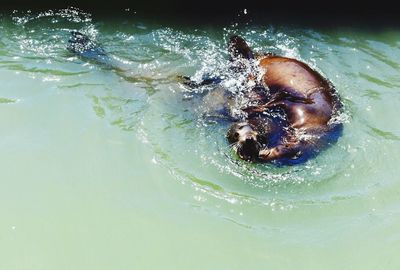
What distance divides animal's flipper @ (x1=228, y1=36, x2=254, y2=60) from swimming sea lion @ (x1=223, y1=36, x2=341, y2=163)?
6.6 inches

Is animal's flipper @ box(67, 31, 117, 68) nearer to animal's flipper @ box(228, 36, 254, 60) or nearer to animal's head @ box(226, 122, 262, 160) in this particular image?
animal's flipper @ box(228, 36, 254, 60)

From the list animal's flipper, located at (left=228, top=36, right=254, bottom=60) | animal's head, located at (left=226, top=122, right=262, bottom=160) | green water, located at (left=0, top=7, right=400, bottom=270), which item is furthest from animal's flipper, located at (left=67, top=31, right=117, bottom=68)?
animal's head, located at (left=226, top=122, right=262, bottom=160)

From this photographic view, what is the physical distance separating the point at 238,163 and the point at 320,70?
1848mm

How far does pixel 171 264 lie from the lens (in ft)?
9.58

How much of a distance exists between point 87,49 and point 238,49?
5.02 ft

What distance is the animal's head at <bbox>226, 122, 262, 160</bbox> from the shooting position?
11.8ft

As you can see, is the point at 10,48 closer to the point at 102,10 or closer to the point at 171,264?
the point at 102,10

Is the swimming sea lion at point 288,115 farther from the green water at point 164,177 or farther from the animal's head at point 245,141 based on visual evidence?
the green water at point 164,177

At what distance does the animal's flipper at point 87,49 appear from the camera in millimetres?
4879

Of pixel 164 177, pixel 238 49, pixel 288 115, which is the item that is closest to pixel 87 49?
pixel 238 49

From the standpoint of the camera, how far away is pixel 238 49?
193 inches

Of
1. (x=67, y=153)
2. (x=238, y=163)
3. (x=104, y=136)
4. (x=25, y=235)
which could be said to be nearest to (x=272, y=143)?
(x=238, y=163)

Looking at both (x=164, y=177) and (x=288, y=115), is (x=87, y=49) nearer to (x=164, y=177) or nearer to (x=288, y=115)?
(x=164, y=177)

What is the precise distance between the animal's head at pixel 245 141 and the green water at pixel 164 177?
80 millimetres
